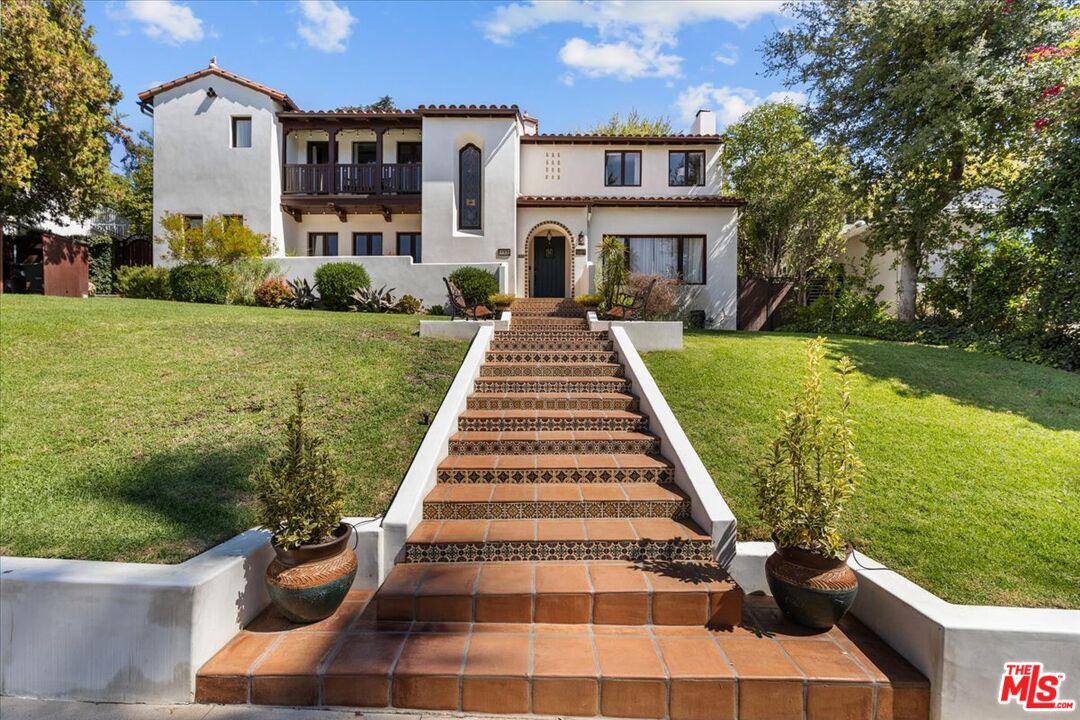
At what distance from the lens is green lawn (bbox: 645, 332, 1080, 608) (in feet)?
12.5

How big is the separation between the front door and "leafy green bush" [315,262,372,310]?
215 inches

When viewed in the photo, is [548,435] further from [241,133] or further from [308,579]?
[241,133]

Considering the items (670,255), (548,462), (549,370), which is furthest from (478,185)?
(548,462)

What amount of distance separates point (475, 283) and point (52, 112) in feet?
42.9

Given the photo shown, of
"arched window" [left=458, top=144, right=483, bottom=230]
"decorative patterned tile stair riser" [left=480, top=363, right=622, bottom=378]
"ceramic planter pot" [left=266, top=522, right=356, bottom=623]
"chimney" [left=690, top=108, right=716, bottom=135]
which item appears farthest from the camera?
"chimney" [left=690, top=108, right=716, bottom=135]

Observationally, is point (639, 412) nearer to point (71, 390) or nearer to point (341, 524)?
point (341, 524)

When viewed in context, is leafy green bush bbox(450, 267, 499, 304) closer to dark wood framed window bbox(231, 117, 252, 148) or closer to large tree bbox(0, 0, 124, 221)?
dark wood framed window bbox(231, 117, 252, 148)

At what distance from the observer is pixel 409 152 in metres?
18.6

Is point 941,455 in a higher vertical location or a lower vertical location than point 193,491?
higher

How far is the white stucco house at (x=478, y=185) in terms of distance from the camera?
15.9 metres

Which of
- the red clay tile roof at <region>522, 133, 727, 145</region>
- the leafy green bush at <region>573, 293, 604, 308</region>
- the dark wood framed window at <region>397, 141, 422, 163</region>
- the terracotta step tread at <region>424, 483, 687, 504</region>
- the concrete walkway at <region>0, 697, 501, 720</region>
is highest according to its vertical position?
the dark wood framed window at <region>397, 141, 422, 163</region>

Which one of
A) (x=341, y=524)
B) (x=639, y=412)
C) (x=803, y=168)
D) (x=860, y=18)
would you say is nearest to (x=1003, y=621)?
(x=639, y=412)

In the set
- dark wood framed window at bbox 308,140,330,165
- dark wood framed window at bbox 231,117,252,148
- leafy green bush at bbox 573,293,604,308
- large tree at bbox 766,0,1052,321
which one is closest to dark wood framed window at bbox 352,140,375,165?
dark wood framed window at bbox 308,140,330,165

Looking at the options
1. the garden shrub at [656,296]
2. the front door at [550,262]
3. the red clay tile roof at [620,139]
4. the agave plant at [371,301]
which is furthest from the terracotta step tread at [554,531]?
the red clay tile roof at [620,139]
